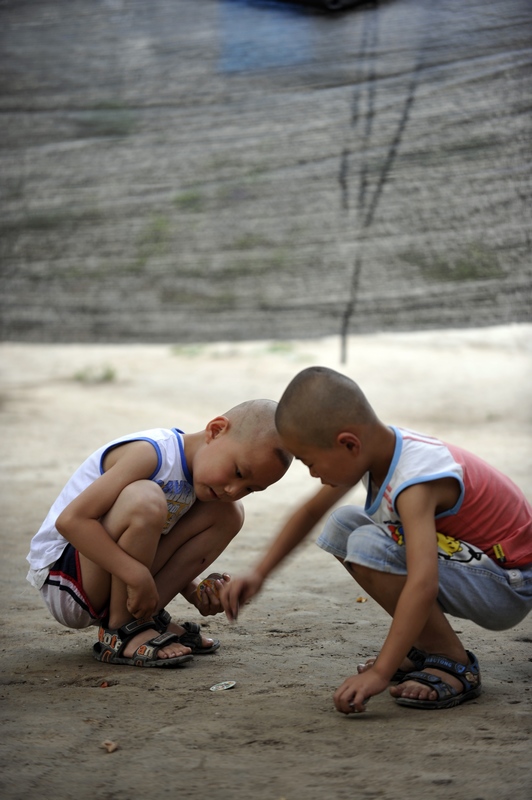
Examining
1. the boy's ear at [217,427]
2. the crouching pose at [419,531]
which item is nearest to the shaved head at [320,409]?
the crouching pose at [419,531]

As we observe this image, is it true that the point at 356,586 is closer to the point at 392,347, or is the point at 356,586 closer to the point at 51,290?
the point at 51,290

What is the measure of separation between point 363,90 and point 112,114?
128 cm

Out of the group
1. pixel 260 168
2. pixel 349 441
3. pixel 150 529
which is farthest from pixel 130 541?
pixel 260 168

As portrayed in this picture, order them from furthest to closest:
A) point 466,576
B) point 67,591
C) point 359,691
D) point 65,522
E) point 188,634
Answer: point 188,634 < point 67,591 < point 65,522 < point 466,576 < point 359,691

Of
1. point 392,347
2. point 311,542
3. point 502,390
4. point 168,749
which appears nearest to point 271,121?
point 311,542

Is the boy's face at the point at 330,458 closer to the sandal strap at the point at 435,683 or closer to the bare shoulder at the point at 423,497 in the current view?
the bare shoulder at the point at 423,497

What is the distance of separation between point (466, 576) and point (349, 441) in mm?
431

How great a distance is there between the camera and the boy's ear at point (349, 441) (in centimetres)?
183

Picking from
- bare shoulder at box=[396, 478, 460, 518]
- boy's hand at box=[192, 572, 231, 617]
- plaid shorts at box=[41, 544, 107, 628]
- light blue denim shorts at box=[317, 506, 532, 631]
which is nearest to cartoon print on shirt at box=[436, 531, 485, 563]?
light blue denim shorts at box=[317, 506, 532, 631]

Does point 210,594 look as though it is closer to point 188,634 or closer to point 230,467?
point 188,634

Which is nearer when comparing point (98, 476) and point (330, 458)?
point (330, 458)

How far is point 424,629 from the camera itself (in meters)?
1.93

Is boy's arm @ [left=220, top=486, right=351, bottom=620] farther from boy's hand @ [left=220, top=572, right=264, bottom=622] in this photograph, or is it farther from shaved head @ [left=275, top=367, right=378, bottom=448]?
shaved head @ [left=275, top=367, right=378, bottom=448]

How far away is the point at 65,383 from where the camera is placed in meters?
8.30
